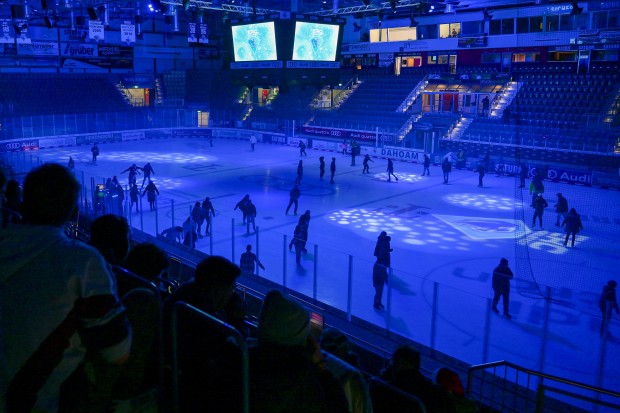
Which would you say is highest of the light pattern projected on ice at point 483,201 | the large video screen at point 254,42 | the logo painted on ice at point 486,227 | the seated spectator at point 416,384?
the large video screen at point 254,42

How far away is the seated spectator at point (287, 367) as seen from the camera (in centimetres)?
238

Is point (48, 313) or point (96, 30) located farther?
point (96, 30)

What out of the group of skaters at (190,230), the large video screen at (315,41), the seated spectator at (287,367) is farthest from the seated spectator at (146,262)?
the large video screen at (315,41)

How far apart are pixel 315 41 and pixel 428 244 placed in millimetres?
7832

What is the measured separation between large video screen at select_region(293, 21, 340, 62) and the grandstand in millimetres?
446

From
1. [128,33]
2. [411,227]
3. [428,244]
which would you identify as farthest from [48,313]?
[128,33]

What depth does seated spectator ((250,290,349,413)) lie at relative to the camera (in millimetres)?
2383

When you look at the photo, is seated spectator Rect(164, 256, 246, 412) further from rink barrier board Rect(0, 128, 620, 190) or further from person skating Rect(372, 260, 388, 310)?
rink barrier board Rect(0, 128, 620, 190)

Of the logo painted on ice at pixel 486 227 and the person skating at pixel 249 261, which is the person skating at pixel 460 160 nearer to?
the logo painted on ice at pixel 486 227

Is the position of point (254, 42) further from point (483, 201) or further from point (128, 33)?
point (483, 201)

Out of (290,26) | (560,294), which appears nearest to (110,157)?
(290,26)

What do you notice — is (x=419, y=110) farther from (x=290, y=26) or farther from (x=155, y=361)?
(x=155, y=361)

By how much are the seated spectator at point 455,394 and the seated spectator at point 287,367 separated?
0.97 metres

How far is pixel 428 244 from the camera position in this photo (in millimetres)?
16797
